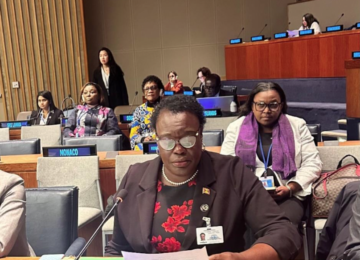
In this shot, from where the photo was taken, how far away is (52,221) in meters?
2.00

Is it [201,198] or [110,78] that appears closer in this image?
[201,198]

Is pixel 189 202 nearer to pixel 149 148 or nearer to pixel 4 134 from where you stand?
pixel 149 148

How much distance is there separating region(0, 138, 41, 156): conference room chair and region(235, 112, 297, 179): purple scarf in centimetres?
200

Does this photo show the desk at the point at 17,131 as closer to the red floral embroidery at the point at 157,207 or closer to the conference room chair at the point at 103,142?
the conference room chair at the point at 103,142

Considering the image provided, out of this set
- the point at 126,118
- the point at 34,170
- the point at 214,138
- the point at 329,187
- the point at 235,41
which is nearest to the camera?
the point at 329,187

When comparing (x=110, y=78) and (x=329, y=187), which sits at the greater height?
(x=110, y=78)

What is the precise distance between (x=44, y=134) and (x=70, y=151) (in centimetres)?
161

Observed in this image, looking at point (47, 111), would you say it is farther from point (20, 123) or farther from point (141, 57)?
point (141, 57)

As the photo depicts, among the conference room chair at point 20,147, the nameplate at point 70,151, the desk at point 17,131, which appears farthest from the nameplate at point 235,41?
the nameplate at point 70,151

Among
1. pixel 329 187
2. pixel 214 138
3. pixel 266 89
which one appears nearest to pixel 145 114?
pixel 214 138

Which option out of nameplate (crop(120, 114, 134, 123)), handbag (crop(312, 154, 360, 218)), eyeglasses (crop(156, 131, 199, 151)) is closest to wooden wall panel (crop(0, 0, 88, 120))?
nameplate (crop(120, 114, 134, 123))

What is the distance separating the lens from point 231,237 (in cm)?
145

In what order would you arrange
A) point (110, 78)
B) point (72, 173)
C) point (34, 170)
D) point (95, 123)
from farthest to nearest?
1. point (110, 78)
2. point (95, 123)
3. point (34, 170)
4. point (72, 173)

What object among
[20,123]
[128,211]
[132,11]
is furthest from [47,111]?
[132,11]
